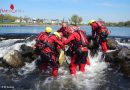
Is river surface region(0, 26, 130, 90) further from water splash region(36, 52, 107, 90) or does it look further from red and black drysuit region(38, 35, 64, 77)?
red and black drysuit region(38, 35, 64, 77)

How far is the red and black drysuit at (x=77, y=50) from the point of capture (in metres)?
11.9

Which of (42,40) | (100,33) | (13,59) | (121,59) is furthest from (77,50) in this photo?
(13,59)

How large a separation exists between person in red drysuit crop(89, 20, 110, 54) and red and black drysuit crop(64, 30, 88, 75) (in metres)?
3.11

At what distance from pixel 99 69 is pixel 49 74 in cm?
286

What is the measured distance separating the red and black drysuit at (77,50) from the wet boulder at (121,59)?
213 centimetres

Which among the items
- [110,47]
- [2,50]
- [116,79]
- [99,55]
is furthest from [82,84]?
[2,50]

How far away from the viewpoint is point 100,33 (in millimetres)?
15273

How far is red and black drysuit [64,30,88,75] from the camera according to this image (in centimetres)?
1194

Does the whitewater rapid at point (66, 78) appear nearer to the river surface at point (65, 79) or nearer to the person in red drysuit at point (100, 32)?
the river surface at point (65, 79)

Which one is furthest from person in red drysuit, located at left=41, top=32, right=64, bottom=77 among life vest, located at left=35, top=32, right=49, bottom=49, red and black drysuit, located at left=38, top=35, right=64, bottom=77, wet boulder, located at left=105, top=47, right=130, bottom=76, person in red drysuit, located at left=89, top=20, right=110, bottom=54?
person in red drysuit, located at left=89, top=20, right=110, bottom=54

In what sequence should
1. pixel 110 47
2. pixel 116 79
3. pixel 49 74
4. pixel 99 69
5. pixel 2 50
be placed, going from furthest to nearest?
pixel 2 50, pixel 110 47, pixel 99 69, pixel 49 74, pixel 116 79

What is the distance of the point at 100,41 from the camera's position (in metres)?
15.7

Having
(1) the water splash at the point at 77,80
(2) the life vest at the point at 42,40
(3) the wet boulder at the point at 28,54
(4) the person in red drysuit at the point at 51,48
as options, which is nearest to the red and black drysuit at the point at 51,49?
(4) the person in red drysuit at the point at 51,48

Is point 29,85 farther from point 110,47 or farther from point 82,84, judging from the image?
point 110,47
